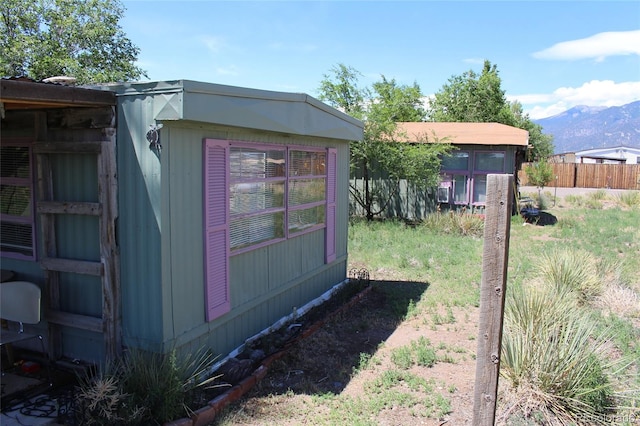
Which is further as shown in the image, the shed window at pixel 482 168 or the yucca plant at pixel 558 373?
the shed window at pixel 482 168

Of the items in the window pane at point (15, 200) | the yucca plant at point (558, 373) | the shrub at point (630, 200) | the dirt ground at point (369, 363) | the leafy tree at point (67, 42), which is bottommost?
the dirt ground at point (369, 363)

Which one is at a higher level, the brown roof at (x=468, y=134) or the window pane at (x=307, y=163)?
the brown roof at (x=468, y=134)

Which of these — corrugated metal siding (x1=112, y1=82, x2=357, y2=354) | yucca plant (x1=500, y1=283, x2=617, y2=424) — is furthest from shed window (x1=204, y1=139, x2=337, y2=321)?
yucca plant (x1=500, y1=283, x2=617, y2=424)

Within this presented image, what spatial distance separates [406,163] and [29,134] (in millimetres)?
10595

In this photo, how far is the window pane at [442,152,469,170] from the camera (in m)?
14.5

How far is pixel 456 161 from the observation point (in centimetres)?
1466

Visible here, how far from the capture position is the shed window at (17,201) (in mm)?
4098

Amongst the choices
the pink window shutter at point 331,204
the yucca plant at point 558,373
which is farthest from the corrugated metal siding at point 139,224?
the pink window shutter at point 331,204

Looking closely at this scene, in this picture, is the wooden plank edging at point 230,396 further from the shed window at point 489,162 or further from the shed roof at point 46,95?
the shed window at point 489,162

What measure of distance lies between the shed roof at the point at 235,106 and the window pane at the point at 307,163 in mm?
341

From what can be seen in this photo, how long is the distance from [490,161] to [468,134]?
1.22 meters

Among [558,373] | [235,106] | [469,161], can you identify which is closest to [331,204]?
[235,106]

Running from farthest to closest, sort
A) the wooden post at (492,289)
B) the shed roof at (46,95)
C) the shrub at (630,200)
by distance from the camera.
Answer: the shrub at (630,200) → the shed roof at (46,95) → the wooden post at (492,289)

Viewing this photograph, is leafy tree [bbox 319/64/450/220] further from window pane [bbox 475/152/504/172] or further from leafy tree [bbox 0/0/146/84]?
leafy tree [bbox 0/0/146/84]
